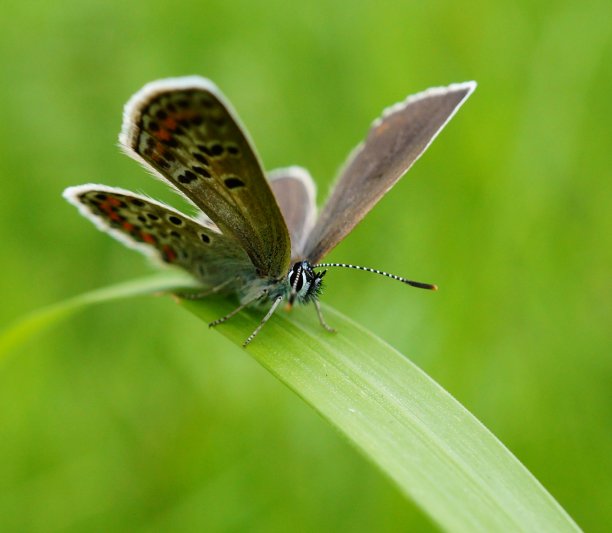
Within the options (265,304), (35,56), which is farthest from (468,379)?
(35,56)

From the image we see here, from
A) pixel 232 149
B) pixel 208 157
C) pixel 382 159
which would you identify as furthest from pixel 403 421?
pixel 382 159

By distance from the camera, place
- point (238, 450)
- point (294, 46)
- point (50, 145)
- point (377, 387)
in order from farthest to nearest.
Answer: point (294, 46) → point (50, 145) → point (238, 450) → point (377, 387)

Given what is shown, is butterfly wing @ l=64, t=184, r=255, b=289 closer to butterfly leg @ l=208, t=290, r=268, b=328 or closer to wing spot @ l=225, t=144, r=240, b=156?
butterfly leg @ l=208, t=290, r=268, b=328

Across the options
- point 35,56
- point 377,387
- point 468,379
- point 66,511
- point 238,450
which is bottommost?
point 66,511

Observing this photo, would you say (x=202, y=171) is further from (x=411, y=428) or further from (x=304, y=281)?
(x=411, y=428)

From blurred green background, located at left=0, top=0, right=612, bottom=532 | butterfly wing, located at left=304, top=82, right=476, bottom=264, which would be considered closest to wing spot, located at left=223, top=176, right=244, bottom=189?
butterfly wing, located at left=304, top=82, right=476, bottom=264

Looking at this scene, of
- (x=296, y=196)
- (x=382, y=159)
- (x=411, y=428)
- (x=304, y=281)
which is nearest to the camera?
(x=411, y=428)

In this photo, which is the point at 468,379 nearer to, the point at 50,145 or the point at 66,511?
the point at 66,511
